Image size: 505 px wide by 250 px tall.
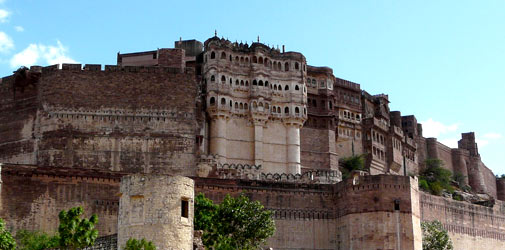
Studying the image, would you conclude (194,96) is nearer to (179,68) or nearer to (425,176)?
(179,68)

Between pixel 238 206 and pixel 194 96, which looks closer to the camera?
pixel 238 206

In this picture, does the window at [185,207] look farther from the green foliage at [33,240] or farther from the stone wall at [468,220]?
the stone wall at [468,220]

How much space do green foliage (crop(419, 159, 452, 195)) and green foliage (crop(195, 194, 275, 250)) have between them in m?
39.4

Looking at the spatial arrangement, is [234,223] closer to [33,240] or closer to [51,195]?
[33,240]

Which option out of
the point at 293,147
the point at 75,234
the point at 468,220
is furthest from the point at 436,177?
the point at 75,234

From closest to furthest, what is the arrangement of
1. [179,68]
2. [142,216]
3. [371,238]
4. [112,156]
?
[142,216] → [371,238] → [112,156] → [179,68]

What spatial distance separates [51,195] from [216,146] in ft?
60.3

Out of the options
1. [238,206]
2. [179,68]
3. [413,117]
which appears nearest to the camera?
[238,206]

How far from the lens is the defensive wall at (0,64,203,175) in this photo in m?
58.5

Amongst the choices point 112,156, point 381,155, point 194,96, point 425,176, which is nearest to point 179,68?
point 194,96

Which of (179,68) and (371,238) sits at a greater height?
(179,68)

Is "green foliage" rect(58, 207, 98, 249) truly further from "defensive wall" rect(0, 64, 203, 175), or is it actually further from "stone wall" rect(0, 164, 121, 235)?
"defensive wall" rect(0, 64, 203, 175)

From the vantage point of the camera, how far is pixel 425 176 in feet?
297

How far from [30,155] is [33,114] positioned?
11.1 ft
